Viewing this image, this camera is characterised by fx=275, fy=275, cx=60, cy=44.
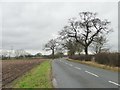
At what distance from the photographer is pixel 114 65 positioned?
32312 mm

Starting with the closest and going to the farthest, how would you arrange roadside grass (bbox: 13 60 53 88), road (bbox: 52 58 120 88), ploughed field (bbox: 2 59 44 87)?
road (bbox: 52 58 120 88), roadside grass (bbox: 13 60 53 88), ploughed field (bbox: 2 59 44 87)

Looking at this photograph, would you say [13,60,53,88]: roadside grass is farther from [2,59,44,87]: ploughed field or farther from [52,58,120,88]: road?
[2,59,44,87]: ploughed field

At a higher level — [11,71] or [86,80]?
[86,80]

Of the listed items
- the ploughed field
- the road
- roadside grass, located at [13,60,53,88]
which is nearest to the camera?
the road

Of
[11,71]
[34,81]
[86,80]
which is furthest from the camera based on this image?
[11,71]

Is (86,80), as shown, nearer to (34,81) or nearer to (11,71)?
(34,81)

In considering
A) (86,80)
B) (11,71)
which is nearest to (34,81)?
(86,80)

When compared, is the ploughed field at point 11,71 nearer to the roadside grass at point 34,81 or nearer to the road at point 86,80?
the roadside grass at point 34,81

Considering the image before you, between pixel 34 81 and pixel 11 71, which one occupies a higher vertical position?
pixel 34 81

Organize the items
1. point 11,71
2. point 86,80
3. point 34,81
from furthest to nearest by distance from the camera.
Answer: point 11,71
point 34,81
point 86,80

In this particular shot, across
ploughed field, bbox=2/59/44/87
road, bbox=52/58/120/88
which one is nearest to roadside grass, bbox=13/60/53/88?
road, bbox=52/58/120/88

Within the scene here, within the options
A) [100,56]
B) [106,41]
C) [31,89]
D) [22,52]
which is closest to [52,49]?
[22,52]

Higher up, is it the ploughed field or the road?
the road

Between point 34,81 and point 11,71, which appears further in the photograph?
point 11,71
